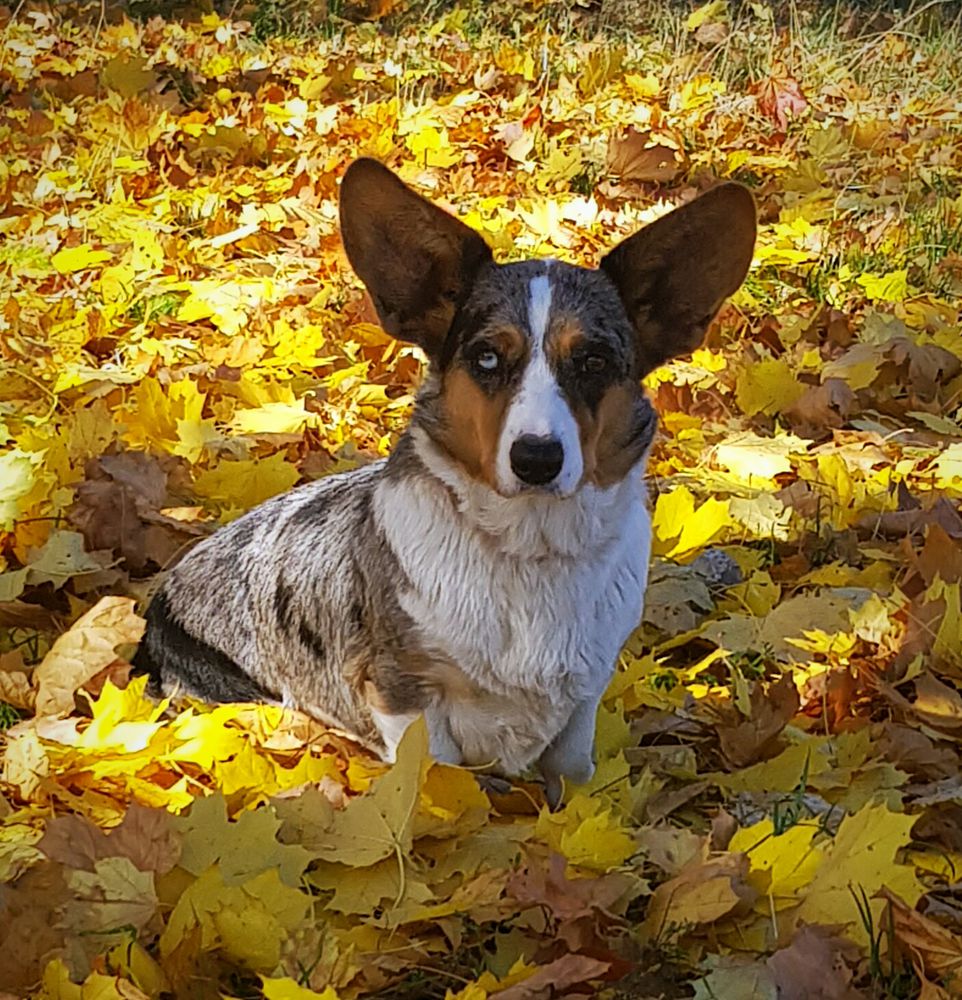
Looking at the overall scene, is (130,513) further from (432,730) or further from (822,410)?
(822,410)

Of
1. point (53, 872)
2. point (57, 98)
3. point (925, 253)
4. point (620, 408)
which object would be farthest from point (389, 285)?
point (57, 98)

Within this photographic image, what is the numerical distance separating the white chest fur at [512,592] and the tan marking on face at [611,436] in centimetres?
4

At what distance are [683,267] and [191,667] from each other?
1457mm

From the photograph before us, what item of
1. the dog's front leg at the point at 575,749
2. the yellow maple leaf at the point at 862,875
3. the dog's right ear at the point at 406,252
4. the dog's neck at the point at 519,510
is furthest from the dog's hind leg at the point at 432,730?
the yellow maple leaf at the point at 862,875

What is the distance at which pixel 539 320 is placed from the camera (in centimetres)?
270

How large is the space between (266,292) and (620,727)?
9.45 feet

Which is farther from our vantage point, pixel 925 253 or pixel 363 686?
pixel 925 253

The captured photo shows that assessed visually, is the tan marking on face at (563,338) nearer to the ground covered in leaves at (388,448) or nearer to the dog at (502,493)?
the dog at (502,493)

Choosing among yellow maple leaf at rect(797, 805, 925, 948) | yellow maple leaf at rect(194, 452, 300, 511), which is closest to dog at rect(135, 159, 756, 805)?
yellow maple leaf at rect(797, 805, 925, 948)

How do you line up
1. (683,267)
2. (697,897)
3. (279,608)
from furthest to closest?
(279,608)
(683,267)
(697,897)

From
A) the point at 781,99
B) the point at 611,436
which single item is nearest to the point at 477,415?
the point at 611,436

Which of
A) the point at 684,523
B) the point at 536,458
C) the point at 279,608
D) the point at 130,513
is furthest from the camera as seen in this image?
the point at 684,523

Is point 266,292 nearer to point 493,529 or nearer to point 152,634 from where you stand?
point 152,634

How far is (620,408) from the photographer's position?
2.80 metres
